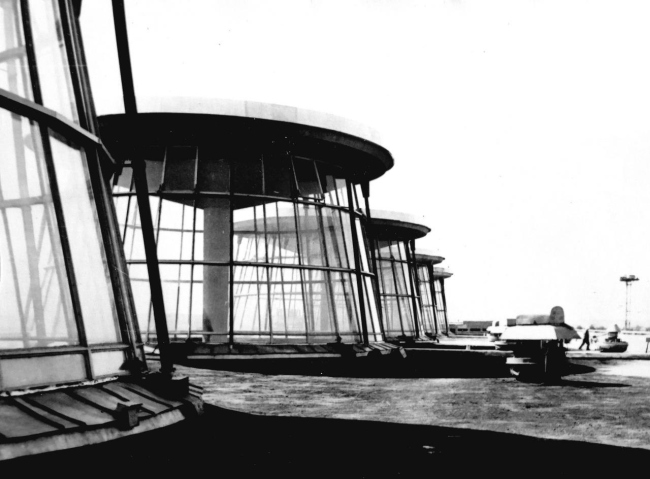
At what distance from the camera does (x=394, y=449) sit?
8.45 metres

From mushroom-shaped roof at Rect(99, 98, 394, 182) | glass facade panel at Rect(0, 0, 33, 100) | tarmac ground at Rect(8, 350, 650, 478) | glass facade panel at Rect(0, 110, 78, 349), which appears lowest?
tarmac ground at Rect(8, 350, 650, 478)

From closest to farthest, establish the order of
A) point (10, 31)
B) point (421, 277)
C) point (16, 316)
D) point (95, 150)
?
point (16, 316) < point (10, 31) < point (95, 150) < point (421, 277)

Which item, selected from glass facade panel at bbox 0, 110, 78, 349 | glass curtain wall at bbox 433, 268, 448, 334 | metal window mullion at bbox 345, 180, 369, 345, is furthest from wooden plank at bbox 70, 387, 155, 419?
glass curtain wall at bbox 433, 268, 448, 334

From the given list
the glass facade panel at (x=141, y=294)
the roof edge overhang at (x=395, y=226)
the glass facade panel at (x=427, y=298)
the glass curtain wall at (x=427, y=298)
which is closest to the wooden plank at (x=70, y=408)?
the glass facade panel at (x=141, y=294)

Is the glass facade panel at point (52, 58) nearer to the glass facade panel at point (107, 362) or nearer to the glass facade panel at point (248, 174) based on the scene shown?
the glass facade panel at point (107, 362)

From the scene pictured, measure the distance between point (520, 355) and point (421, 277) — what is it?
138ft

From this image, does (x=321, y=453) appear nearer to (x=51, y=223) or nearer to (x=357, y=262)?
(x=51, y=223)

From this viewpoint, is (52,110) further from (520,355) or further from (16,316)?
(520,355)

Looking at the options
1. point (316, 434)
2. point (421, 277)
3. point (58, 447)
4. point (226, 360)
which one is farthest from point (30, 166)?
point (421, 277)

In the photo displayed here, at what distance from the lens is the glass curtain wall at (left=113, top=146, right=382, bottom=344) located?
70.2 feet

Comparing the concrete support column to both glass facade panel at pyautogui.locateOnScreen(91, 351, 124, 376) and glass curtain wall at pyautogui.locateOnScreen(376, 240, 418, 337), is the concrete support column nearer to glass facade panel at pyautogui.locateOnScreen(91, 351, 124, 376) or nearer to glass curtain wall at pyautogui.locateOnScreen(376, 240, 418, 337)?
glass facade panel at pyautogui.locateOnScreen(91, 351, 124, 376)

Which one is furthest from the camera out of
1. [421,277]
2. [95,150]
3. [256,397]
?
[421,277]

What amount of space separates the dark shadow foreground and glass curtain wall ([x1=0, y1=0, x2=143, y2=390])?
1.03m

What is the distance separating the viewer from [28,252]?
22.1 feet
